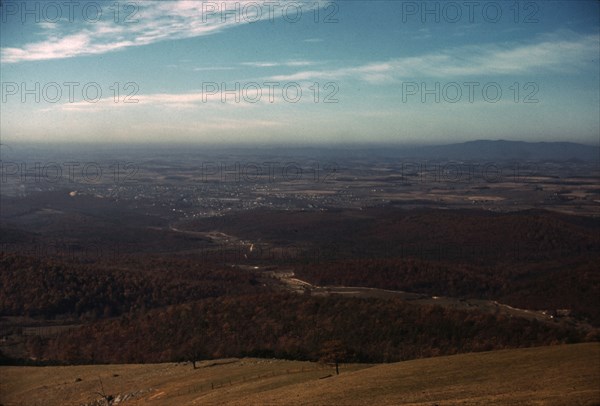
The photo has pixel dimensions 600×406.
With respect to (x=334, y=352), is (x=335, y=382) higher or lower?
higher

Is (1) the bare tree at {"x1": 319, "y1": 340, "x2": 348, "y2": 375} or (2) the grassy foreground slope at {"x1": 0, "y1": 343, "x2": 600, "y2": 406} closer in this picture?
(2) the grassy foreground slope at {"x1": 0, "y1": 343, "x2": 600, "y2": 406}

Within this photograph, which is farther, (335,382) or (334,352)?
(334,352)

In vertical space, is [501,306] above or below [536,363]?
below

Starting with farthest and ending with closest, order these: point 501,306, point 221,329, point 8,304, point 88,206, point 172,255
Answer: point 88,206
point 172,255
point 501,306
point 8,304
point 221,329

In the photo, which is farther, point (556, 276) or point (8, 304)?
point (556, 276)

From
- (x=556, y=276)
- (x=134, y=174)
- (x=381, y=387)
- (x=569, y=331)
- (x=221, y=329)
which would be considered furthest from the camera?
(x=134, y=174)

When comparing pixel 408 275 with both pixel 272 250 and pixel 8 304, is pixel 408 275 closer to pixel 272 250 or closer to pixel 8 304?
pixel 272 250

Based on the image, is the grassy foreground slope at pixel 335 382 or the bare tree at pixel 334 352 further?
the bare tree at pixel 334 352

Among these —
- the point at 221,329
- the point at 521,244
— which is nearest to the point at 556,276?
the point at 521,244
